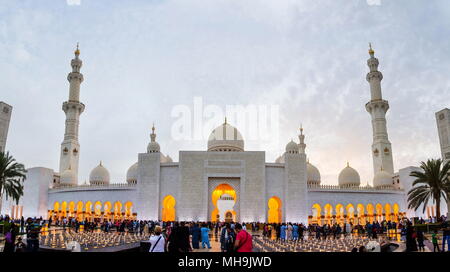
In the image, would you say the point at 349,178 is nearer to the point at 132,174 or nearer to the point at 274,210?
the point at 274,210

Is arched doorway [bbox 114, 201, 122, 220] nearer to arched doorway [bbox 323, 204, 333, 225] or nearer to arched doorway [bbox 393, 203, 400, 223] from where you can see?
arched doorway [bbox 323, 204, 333, 225]

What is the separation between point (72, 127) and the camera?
38375mm

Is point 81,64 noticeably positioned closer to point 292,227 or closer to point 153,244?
point 292,227

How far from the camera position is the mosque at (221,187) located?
30.2 m

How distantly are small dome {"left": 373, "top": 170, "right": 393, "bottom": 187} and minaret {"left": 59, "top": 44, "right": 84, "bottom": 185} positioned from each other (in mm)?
31277

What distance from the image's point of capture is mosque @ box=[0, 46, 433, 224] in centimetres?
3019

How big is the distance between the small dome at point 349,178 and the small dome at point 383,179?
1726mm

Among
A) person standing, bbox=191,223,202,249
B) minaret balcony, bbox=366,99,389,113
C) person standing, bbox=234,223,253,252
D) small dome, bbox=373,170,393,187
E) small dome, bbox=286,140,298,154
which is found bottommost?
person standing, bbox=191,223,202,249

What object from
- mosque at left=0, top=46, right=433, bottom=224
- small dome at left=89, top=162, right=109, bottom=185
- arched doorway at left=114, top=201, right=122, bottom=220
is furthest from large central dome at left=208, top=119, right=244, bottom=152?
small dome at left=89, top=162, right=109, bottom=185

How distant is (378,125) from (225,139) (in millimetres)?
16638

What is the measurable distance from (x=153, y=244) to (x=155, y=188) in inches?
972
